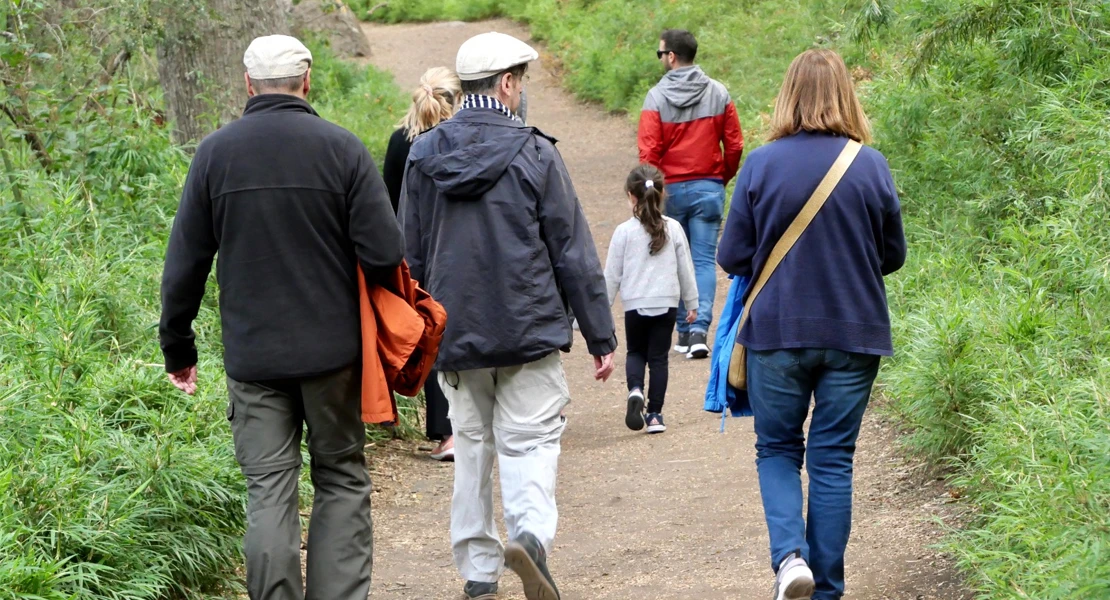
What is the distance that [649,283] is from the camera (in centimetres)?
708

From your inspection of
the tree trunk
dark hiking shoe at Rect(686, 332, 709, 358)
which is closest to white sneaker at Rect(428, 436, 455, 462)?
dark hiking shoe at Rect(686, 332, 709, 358)

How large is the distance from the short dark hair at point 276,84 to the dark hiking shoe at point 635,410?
3803mm

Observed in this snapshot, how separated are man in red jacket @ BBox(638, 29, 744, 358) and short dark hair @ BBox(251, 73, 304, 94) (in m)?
5.31

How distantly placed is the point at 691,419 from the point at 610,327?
3.33m

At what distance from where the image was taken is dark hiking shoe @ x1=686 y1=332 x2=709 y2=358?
8938 mm

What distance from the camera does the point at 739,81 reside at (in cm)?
1582

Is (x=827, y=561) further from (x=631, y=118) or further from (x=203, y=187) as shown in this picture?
(x=631, y=118)

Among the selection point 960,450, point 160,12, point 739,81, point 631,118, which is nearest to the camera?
point 960,450

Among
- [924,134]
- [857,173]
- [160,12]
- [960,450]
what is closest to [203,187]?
[857,173]

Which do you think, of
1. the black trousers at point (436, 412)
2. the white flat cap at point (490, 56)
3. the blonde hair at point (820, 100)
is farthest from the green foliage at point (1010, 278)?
the black trousers at point (436, 412)

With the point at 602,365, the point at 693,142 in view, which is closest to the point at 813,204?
the point at 602,365

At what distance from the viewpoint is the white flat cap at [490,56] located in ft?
14.1

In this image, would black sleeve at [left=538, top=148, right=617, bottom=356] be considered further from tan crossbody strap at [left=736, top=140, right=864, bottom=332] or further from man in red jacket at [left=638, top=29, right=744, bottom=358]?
man in red jacket at [left=638, top=29, right=744, bottom=358]

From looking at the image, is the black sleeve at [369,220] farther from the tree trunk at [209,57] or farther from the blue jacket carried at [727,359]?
the tree trunk at [209,57]
